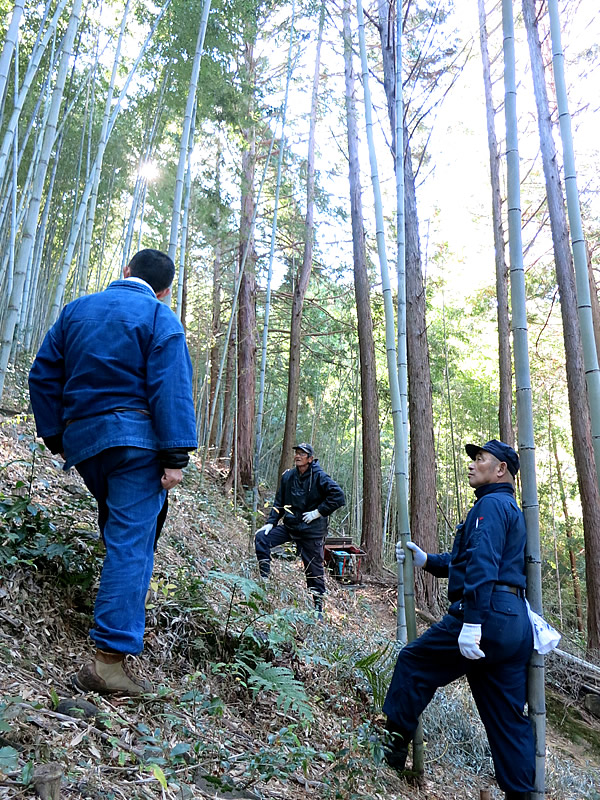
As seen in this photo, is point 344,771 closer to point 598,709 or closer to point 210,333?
point 598,709

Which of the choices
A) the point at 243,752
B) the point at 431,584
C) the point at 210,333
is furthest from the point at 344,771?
the point at 210,333

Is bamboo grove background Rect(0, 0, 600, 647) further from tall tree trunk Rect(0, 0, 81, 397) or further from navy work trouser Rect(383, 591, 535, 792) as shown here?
navy work trouser Rect(383, 591, 535, 792)

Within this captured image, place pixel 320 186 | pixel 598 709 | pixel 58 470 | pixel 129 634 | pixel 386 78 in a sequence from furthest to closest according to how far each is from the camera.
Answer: pixel 320 186, pixel 386 78, pixel 598 709, pixel 58 470, pixel 129 634

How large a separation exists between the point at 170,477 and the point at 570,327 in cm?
621

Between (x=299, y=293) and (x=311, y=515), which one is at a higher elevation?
(x=299, y=293)

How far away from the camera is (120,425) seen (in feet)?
6.82

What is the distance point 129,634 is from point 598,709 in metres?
5.21

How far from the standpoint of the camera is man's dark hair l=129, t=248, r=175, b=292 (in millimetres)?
2418

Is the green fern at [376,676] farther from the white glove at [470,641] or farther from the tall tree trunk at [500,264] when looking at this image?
the tall tree trunk at [500,264]

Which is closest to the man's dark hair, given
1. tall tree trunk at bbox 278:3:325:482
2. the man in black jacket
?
the man in black jacket

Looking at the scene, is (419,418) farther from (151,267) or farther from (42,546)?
(42,546)

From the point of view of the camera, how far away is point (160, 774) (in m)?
1.54

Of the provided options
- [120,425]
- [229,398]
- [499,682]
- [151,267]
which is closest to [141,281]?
[151,267]

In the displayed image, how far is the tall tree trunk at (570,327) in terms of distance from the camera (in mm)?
6543
